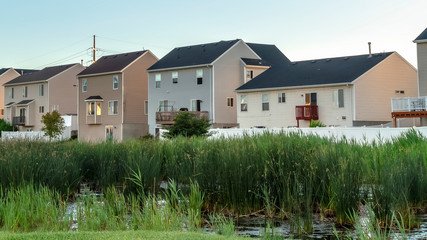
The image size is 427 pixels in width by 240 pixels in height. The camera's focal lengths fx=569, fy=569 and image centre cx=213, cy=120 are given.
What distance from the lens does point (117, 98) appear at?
57344mm

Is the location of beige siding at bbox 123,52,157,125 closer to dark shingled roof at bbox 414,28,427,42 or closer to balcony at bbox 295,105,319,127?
balcony at bbox 295,105,319,127

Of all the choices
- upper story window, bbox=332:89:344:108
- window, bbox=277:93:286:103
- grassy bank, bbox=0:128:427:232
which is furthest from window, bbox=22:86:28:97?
grassy bank, bbox=0:128:427:232

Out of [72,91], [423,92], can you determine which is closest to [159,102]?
[72,91]

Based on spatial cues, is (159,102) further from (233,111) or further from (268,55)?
(268,55)

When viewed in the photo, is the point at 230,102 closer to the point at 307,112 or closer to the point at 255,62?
the point at 255,62

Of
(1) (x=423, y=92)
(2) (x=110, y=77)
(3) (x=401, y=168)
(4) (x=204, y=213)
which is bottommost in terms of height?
(4) (x=204, y=213)

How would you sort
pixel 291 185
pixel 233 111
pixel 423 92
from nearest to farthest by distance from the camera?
1. pixel 291 185
2. pixel 423 92
3. pixel 233 111

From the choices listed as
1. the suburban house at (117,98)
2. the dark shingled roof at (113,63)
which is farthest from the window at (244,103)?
the dark shingled roof at (113,63)

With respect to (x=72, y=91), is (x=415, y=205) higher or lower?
lower

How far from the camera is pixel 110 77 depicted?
58.3 metres

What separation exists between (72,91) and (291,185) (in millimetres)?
60824

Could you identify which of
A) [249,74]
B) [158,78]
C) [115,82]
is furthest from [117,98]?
[249,74]

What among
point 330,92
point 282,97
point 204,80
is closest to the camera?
point 330,92

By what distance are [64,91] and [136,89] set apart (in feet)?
46.9
